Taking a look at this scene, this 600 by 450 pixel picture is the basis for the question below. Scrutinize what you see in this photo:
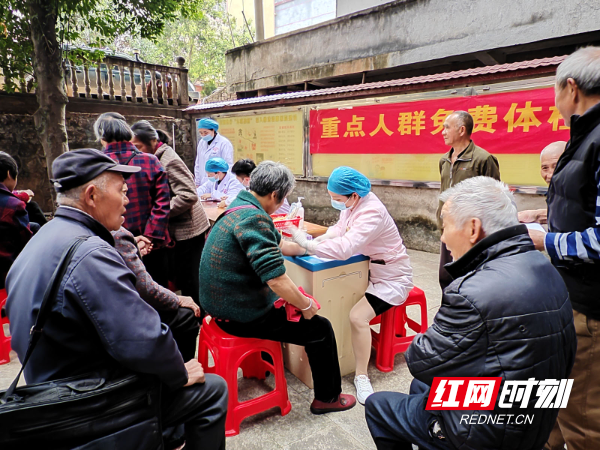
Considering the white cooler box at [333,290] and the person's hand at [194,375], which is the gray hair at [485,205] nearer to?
the white cooler box at [333,290]

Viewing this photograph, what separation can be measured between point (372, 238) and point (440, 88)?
384cm

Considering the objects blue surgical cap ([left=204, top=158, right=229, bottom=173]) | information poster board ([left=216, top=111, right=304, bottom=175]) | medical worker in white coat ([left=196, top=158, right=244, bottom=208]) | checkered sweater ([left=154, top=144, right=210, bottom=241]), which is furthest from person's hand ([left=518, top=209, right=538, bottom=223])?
information poster board ([left=216, top=111, right=304, bottom=175])

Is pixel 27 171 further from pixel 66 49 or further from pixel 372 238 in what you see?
pixel 372 238

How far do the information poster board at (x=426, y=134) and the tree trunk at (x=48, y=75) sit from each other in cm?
412

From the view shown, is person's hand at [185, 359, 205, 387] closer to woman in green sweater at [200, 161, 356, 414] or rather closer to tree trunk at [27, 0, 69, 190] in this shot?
woman in green sweater at [200, 161, 356, 414]

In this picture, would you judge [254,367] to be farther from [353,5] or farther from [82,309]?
[353,5]

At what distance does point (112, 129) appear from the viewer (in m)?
2.77

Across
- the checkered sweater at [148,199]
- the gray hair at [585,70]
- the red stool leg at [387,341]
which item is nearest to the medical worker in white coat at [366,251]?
the red stool leg at [387,341]

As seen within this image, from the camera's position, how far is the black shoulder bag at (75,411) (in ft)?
3.68

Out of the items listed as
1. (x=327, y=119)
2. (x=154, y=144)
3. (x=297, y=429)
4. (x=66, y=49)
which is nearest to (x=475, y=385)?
(x=297, y=429)

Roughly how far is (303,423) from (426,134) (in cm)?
466

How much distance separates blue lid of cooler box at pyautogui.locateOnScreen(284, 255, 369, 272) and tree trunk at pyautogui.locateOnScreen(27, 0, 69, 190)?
465 centimetres

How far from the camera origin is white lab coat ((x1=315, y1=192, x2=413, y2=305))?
2.56m

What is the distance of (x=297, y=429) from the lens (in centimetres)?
228
